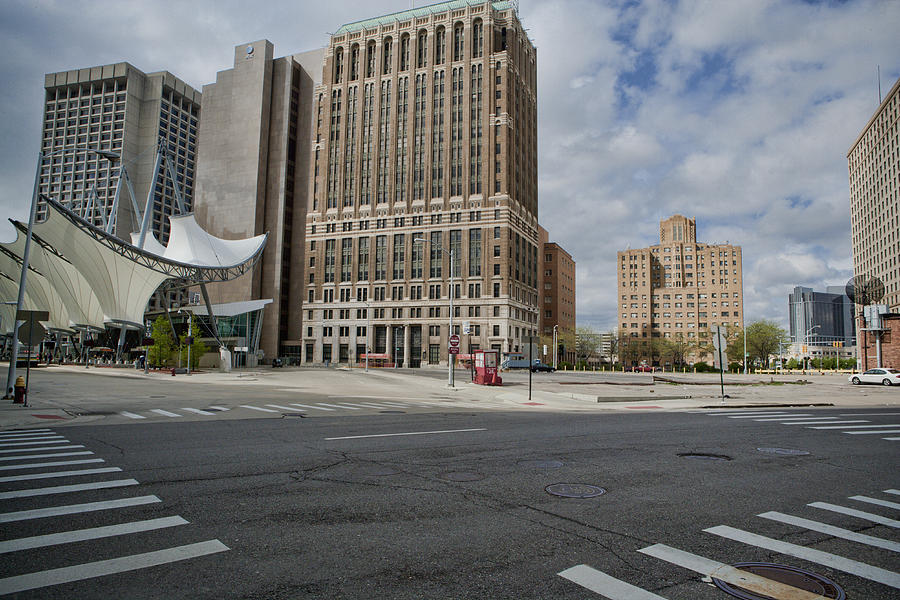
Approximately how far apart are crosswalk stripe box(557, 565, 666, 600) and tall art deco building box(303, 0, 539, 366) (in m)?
84.0

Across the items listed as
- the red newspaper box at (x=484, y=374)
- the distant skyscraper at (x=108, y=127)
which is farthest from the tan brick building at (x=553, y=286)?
the distant skyscraper at (x=108, y=127)

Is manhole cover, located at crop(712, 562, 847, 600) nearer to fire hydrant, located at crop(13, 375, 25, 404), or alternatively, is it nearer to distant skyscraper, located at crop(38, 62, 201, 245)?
fire hydrant, located at crop(13, 375, 25, 404)

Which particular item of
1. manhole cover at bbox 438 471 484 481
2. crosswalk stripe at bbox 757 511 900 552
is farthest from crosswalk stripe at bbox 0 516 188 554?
crosswalk stripe at bbox 757 511 900 552

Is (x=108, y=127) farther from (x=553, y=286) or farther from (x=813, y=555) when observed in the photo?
(x=813, y=555)

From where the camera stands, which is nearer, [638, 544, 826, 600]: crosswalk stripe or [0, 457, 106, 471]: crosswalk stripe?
[638, 544, 826, 600]: crosswalk stripe

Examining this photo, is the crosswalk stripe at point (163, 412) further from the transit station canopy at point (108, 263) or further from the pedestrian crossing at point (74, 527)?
the transit station canopy at point (108, 263)

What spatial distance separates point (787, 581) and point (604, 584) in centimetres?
142

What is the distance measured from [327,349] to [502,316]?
35.0 metres

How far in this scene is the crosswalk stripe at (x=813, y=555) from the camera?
13.7ft

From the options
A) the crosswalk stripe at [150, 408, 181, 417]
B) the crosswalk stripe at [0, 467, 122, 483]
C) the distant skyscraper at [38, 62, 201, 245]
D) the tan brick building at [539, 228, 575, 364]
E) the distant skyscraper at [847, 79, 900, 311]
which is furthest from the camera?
the distant skyscraper at [38, 62, 201, 245]

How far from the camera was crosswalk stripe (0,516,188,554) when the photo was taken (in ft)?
15.4

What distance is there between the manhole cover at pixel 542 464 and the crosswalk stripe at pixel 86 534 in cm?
506

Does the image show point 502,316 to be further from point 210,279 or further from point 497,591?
point 497,591

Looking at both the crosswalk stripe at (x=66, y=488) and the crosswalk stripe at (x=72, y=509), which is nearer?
the crosswalk stripe at (x=72, y=509)
